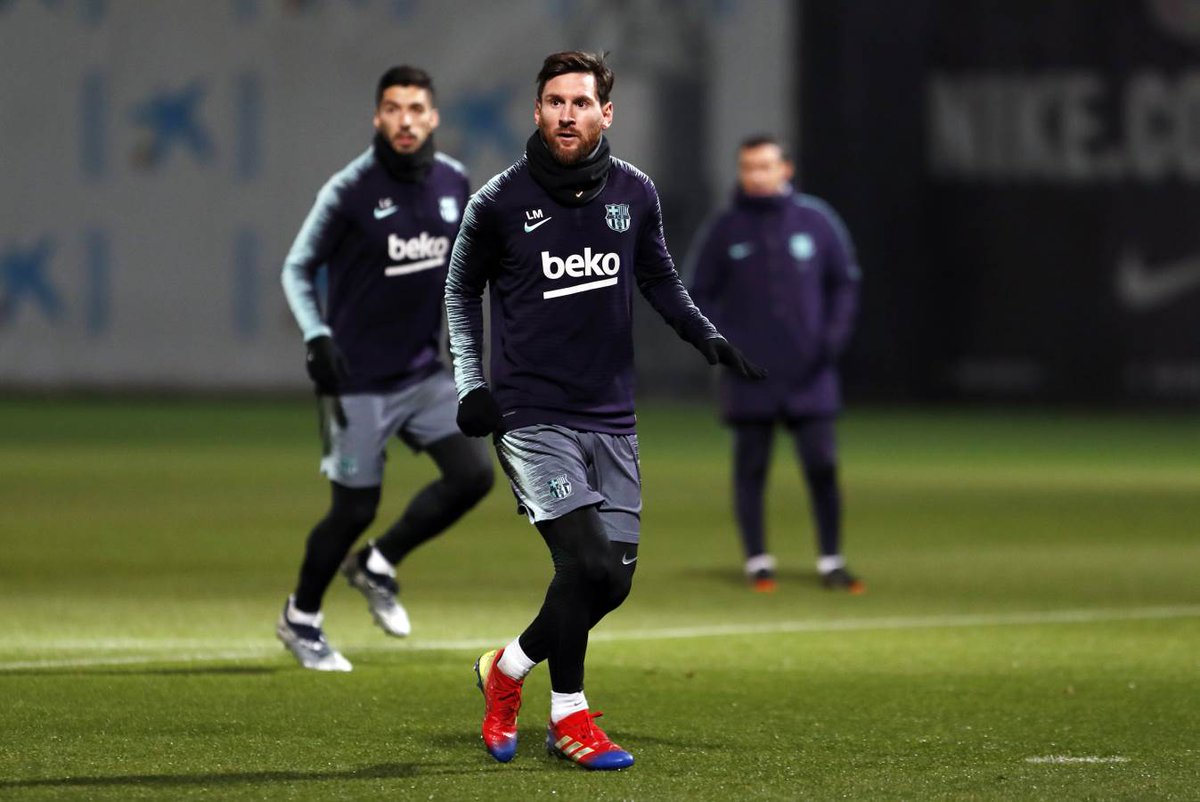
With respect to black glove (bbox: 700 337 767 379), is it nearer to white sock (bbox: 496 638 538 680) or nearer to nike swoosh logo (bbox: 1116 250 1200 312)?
white sock (bbox: 496 638 538 680)

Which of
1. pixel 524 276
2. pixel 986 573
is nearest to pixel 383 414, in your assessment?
pixel 524 276

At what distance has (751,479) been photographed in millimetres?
11742

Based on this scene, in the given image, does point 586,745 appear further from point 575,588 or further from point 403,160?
point 403,160

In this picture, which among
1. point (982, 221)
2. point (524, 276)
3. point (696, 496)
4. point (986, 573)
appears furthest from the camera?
point (982, 221)

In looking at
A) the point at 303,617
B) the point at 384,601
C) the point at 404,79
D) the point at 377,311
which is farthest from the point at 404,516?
the point at 404,79

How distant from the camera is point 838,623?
10.2 m

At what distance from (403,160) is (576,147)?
2.15 m

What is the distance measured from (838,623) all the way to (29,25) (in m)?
19.3

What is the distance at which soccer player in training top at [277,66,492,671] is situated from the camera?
28.6ft

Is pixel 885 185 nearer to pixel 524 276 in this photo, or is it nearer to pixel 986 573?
pixel 986 573

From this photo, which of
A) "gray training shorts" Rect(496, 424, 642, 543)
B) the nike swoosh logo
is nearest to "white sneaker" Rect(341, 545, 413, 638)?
"gray training shorts" Rect(496, 424, 642, 543)

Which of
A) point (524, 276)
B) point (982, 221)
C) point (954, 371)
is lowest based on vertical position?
point (954, 371)

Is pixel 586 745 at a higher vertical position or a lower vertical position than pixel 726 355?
lower

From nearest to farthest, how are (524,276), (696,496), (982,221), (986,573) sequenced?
1. (524,276)
2. (986,573)
3. (696,496)
4. (982,221)
